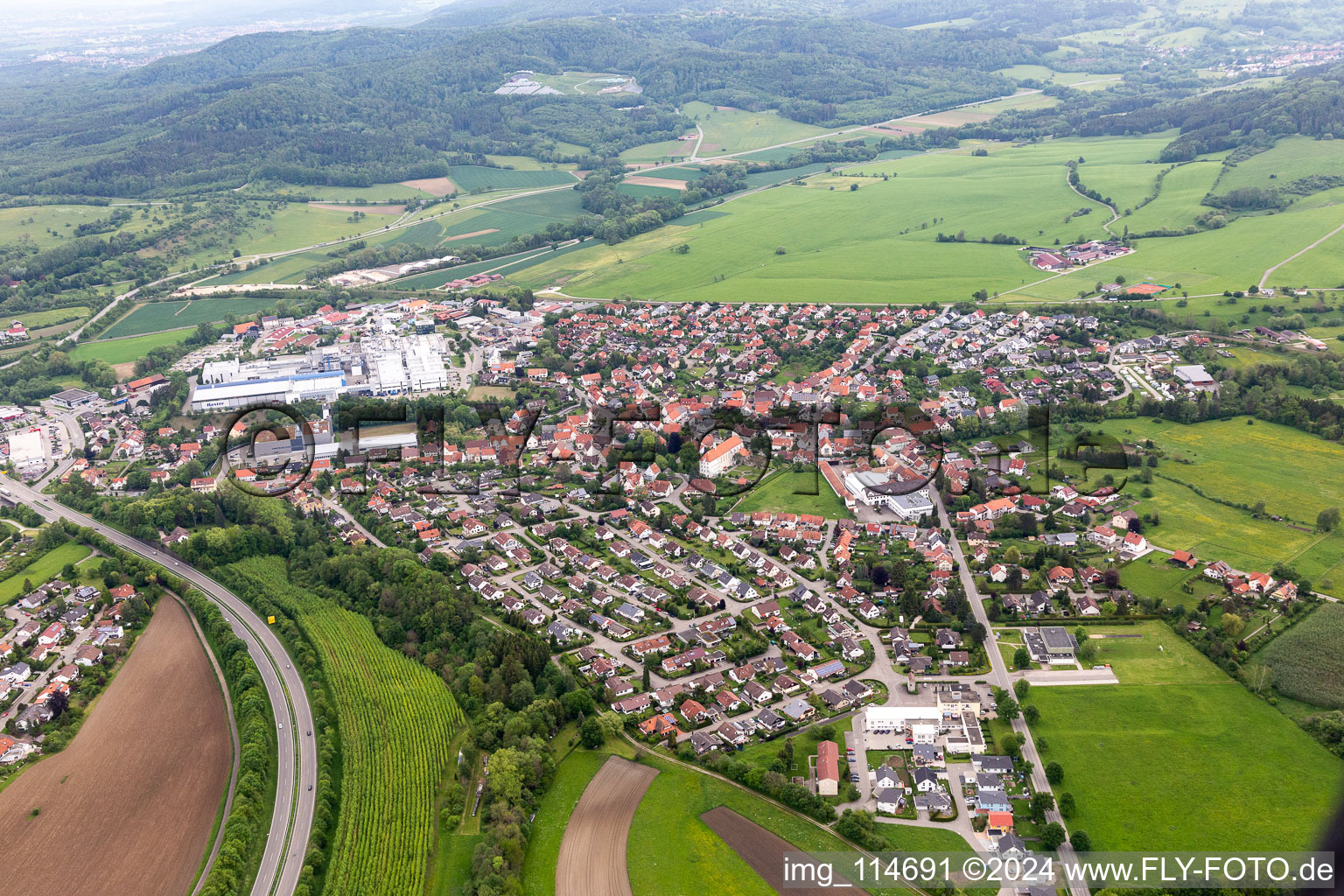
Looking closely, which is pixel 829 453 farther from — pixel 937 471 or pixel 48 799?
pixel 48 799

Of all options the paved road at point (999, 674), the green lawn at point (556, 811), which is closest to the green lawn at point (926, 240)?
the paved road at point (999, 674)

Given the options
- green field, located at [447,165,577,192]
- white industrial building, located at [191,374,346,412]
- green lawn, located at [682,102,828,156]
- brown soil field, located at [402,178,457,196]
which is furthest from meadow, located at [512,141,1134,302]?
brown soil field, located at [402,178,457,196]

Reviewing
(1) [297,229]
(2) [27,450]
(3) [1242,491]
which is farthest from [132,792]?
(1) [297,229]

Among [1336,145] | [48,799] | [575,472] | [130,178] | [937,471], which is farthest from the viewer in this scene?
[130,178]

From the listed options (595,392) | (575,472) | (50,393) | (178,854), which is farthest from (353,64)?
(178,854)

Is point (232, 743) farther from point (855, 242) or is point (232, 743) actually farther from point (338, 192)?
point (338, 192)

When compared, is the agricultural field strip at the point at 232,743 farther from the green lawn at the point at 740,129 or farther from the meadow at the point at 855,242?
the green lawn at the point at 740,129

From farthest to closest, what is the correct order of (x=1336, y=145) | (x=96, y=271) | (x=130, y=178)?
(x=130, y=178), (x=1336, y=145), (x=96, y=271)
